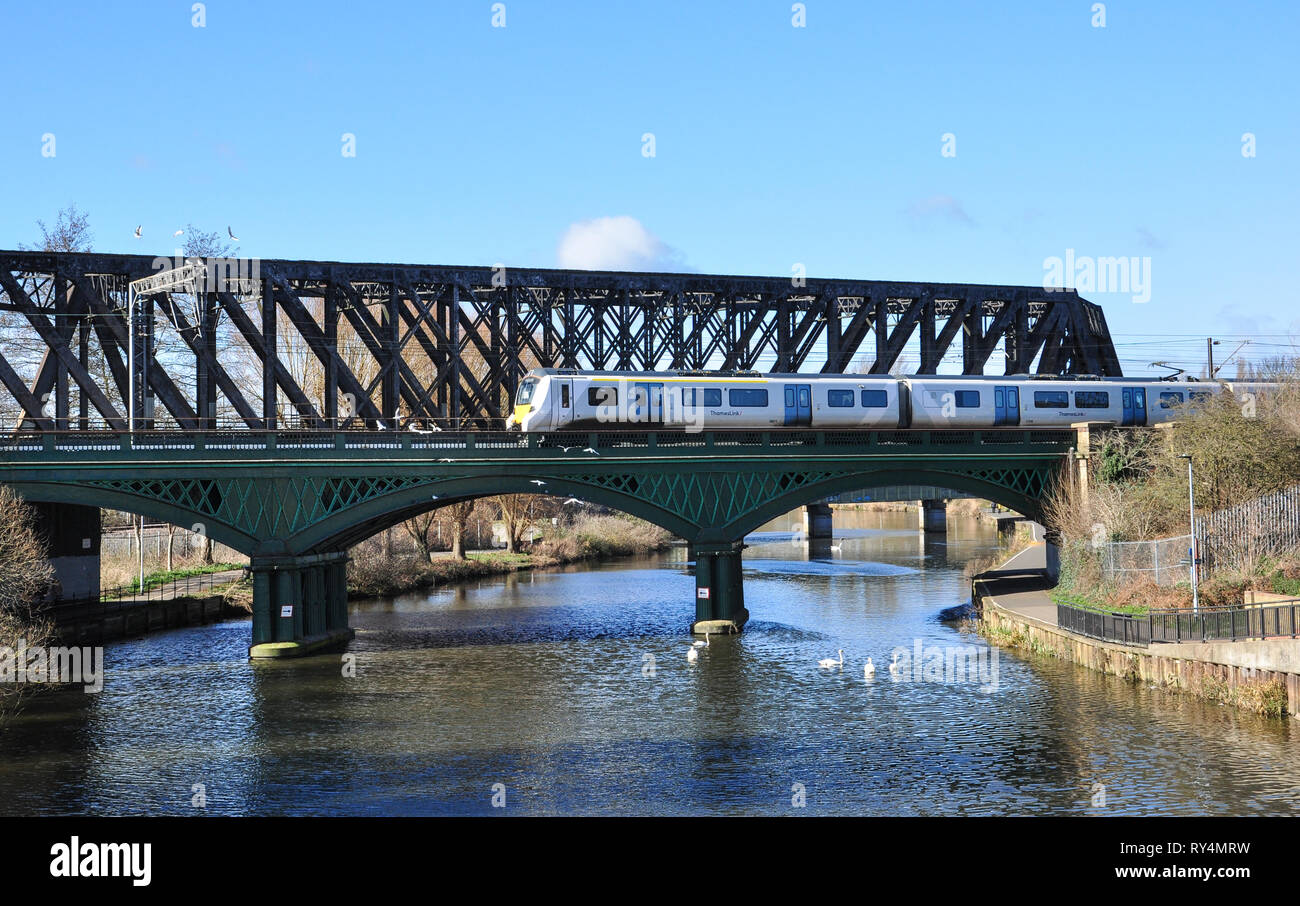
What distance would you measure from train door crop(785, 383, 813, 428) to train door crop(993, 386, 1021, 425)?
30.6ft

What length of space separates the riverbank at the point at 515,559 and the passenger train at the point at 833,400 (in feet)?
76.2

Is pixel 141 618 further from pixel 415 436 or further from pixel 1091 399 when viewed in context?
pixel 1091 399

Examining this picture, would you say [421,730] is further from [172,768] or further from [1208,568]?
[1208,568]

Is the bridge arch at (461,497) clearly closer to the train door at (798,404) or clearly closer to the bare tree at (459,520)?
the train door at (798,404)

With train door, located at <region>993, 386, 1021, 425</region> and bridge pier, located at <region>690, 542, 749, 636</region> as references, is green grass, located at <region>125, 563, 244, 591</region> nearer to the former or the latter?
bridge pier, located at <region>690, 542, 749, 636</region>

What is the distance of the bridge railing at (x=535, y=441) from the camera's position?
44.0 m

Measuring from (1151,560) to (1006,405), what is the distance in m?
15.4

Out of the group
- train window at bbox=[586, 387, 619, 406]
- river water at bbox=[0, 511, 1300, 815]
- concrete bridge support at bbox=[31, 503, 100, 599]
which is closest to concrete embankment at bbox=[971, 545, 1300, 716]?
river water at bbox=[0, 511, 1300, 815]

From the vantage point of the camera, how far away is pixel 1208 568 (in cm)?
3947

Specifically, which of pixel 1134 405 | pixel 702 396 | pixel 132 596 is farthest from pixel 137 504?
pixel 1134 405

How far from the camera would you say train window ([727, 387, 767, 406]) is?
51.7 meters

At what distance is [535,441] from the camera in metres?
48.6
